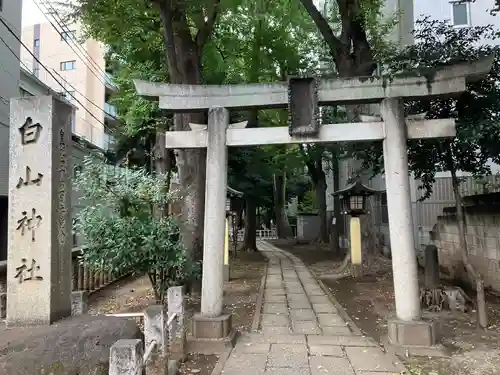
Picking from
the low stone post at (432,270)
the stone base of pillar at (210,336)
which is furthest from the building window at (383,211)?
the stone base of pillar at (210,336)

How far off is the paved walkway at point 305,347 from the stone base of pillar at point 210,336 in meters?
0.21

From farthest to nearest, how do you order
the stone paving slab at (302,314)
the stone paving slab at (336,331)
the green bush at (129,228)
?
the stone paving slab at (302,314) < the green bush at (129,228) < the stone paving slab at (336,331)

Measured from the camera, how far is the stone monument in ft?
15.6

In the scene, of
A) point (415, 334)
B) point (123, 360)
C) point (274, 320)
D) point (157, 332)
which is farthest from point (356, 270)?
point (123, 360)

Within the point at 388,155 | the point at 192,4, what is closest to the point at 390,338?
the point at 388,155

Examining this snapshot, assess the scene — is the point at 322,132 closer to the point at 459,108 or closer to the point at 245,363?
the point at 459,108

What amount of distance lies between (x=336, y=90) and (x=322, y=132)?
29.5 inches

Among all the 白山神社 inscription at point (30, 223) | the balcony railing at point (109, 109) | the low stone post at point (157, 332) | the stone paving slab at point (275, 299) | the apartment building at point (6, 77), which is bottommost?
the stone paving slab at point (275, 299)

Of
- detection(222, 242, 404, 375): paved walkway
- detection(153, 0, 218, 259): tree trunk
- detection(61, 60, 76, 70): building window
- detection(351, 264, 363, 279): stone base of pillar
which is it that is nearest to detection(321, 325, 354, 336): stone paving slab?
detection(222, 242, 404, 375): paved walkway

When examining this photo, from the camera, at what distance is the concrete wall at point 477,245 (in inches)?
392

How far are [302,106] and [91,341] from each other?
15.2ft

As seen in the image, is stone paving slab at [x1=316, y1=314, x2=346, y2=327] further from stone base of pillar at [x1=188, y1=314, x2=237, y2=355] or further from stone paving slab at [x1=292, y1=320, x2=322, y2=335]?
stone base of pillar at [x1=188, y1=314, x2=237, y2=355]

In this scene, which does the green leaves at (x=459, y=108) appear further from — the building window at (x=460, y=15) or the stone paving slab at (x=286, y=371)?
the building window at (x=460, y=15)

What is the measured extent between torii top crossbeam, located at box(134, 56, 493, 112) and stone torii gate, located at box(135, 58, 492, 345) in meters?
0.01
